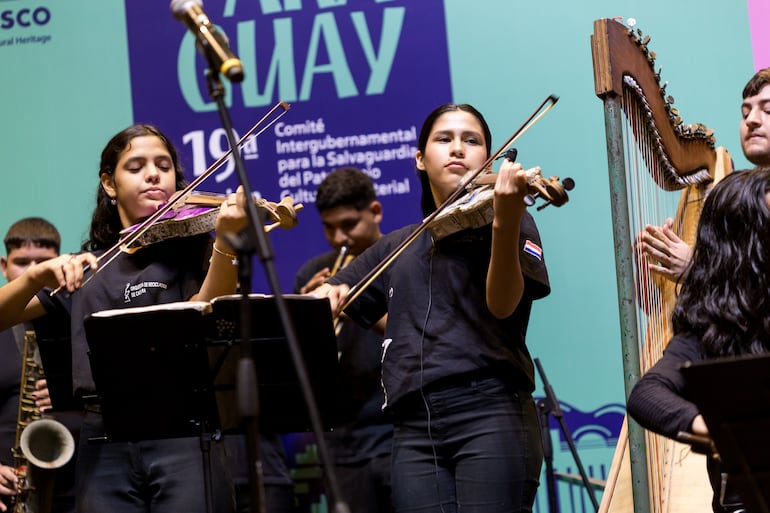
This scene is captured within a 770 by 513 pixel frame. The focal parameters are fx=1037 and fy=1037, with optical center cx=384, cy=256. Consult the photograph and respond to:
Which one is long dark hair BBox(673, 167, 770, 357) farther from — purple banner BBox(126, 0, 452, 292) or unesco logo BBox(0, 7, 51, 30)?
unesco logo BBox(0, 7, 51, 30)

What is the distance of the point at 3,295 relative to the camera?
3.05m

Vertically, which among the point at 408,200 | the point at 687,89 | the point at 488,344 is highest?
the point at 687,89

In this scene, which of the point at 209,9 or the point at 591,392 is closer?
the point at 591,392

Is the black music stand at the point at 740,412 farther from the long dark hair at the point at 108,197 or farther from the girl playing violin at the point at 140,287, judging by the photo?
the long dark hair at the point at 108,197

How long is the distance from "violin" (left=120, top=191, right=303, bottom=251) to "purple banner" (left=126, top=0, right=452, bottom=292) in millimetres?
1627

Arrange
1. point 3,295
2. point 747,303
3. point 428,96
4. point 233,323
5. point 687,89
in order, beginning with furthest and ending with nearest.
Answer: point 428,96
point 687,89
point 3,295
point 233,323
point 747,303

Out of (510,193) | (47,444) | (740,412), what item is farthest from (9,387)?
(740,412)

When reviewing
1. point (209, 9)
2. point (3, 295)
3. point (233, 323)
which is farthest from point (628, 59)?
point (209, 9)

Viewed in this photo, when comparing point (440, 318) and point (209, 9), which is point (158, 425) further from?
point (209, 9)

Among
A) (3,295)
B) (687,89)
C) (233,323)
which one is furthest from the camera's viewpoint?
(687,89)

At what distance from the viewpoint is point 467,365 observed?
269cm

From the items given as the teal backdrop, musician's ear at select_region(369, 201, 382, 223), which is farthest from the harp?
musician's ear at select_region(369, 201, 382, 223)

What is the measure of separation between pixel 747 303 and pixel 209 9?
324 centimetres

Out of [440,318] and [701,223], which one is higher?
[701,223]
